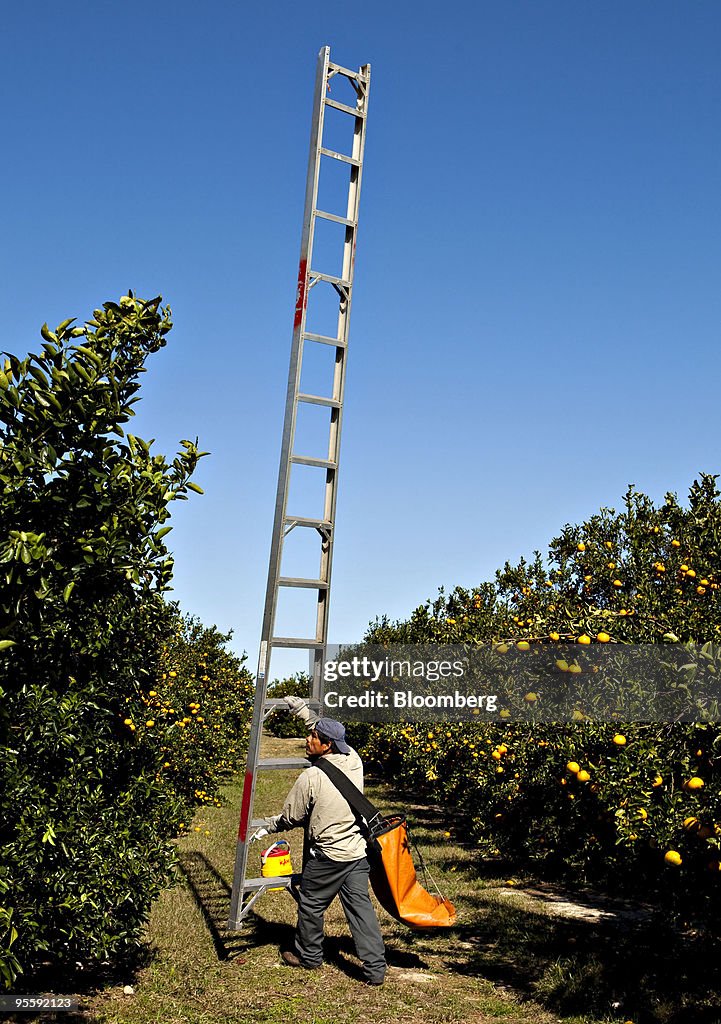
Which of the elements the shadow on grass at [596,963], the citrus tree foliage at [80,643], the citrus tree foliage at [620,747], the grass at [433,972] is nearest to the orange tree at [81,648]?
the citrus tree foliage at [80,643]

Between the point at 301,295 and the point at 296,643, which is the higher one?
the point at 301,295

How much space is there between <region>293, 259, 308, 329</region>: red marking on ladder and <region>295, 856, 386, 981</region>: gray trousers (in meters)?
4.77

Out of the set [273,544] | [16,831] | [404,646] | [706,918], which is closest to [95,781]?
[16,831]

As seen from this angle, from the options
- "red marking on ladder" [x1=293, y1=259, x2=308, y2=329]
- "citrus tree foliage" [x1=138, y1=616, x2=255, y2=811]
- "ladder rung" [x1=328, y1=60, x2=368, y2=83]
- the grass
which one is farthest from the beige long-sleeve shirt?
"ladder rung" [x1=328, y1=60, x2=368, y2=83]

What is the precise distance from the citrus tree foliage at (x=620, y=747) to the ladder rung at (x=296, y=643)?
1.63 metres

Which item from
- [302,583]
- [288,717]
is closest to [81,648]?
[302,583]

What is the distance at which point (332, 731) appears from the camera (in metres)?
7.09

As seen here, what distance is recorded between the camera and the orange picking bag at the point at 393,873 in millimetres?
6723

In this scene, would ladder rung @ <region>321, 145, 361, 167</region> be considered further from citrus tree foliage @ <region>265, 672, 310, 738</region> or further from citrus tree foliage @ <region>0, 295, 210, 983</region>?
citrus tree foliage @ <region>265, 672, 310, 738</region>

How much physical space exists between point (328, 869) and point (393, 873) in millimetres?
512

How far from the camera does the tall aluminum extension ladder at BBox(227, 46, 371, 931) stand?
25.1ft

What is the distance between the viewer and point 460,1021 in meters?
5.96

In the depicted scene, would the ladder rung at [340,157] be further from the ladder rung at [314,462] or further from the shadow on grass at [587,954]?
the shadow on grass at [587,954]

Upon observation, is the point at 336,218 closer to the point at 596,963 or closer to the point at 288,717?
the point at 596,963
